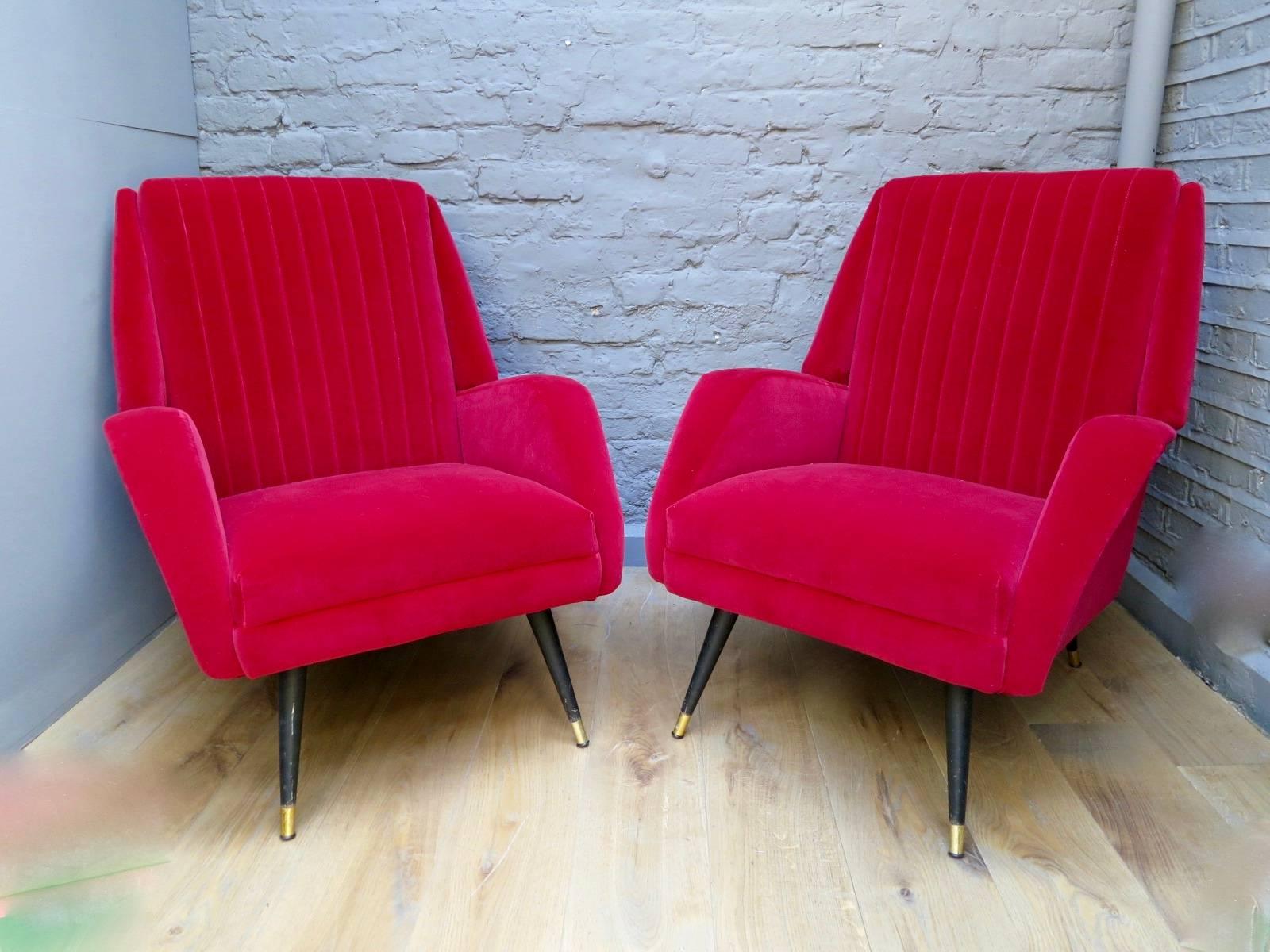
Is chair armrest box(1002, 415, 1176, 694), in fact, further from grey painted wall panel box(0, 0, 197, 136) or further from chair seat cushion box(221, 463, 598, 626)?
grey painted wall panel box(0, 0, 197, 136)

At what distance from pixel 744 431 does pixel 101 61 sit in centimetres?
135

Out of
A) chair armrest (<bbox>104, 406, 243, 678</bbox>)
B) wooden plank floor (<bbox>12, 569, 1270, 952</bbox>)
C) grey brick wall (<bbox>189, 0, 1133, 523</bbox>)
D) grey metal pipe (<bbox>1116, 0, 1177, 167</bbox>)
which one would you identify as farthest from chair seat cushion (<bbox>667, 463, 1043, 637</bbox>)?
grey metal pipe (<bbox>1116, 0, 1177, 167</bbox>)

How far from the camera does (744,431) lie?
5.75 feet

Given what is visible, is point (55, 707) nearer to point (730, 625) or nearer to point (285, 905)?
point (285, 905)

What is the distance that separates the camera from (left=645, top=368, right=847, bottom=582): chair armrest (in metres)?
1.68

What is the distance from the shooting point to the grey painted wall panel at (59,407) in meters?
1.61

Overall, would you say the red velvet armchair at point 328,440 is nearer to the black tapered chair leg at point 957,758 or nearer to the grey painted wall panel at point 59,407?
the grey painted wall panel at point 59,407

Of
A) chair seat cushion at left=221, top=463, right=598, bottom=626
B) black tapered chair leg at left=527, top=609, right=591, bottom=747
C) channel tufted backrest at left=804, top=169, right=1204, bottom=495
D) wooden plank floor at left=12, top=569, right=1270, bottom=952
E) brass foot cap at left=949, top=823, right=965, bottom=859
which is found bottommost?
wooden plank floor at left=12, top=569, right=1270, bottom=952

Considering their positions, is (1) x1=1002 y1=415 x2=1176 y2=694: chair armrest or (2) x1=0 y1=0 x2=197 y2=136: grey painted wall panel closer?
(1) x1=1002 y1=415 x2=1176 y2=694: chair armrest

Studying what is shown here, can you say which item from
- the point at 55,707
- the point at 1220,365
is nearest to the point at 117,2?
the point at 55,707

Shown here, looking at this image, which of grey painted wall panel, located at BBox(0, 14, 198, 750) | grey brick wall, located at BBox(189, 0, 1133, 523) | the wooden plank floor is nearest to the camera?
the wooden plank floor

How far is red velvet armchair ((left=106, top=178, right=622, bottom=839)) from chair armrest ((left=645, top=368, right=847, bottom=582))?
11 centimetres

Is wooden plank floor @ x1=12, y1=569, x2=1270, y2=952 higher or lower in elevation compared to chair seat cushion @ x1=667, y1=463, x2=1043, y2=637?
lower

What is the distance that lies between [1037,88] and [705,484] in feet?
4.18
